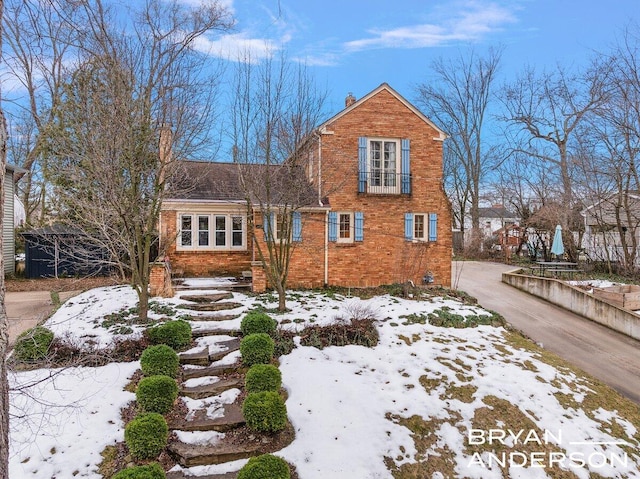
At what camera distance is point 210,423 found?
198 inches

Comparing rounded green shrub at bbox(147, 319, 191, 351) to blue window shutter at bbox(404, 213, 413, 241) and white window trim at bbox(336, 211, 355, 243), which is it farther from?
blue window shutter at bbox(404, 213, 413, 241)

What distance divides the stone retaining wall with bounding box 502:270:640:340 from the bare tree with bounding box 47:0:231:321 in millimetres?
11817

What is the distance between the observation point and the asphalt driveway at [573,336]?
7.78 m

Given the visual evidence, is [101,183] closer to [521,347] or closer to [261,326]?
[261,326]

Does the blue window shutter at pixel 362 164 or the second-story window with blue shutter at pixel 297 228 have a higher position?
the blue window shutter at pixel 362 164

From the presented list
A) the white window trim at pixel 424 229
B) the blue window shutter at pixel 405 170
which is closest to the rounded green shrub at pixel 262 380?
the white window trim at pixel 424 229

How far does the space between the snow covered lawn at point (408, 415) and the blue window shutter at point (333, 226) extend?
4.78m

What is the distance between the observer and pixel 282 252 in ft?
31.0

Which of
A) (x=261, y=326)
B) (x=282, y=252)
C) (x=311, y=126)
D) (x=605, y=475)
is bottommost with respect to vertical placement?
(x=605, y=475)

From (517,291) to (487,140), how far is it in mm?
17149

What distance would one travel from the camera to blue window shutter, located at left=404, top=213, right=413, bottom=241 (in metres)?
12.3

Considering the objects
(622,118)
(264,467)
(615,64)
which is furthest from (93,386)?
(615,64)

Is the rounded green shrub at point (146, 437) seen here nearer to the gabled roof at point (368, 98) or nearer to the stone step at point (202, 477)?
the stone step at point (202, 477)

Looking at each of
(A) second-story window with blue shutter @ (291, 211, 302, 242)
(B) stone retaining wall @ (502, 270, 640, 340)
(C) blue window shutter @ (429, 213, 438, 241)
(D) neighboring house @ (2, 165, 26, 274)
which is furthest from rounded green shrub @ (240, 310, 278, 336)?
(D) neighboring house @ (2, 165, 26, 274)
